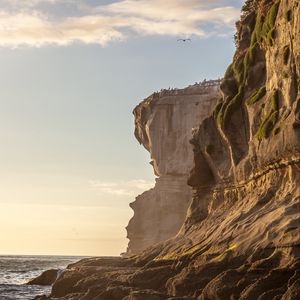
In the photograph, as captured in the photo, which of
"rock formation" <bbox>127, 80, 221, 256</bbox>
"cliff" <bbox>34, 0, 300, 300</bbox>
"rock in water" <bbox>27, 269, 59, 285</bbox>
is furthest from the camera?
"rock formation" <bbox>127, 80, 221, 256</bbox>

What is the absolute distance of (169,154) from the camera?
379ft

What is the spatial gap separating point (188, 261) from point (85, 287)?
8993 millimetres

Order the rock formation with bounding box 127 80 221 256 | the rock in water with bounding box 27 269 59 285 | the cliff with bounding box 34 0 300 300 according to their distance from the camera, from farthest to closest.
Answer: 1. the rock formation with bounding box 127 80 221 256
2. the rock in water with bounding box 27 269 59 285
3. the cliff with bounding box 34 0 300 300

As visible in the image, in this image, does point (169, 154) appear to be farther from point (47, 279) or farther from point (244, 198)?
point (244, 198)

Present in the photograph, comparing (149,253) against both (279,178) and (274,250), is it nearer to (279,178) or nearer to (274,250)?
(279,178)

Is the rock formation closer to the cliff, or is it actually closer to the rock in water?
the rock in water

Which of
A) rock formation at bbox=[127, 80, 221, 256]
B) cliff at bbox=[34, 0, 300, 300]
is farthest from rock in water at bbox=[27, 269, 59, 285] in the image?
rock formation at bbox=[127, 80, 221, 256]

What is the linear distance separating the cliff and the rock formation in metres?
49.3

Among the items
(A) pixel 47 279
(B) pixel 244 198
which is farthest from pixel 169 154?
(B) pixel 244 198

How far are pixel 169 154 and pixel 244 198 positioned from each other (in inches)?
2630

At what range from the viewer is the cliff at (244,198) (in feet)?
103

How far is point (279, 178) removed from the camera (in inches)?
1658

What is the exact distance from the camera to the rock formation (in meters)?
114

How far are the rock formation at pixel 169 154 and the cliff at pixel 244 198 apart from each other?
162 ft
